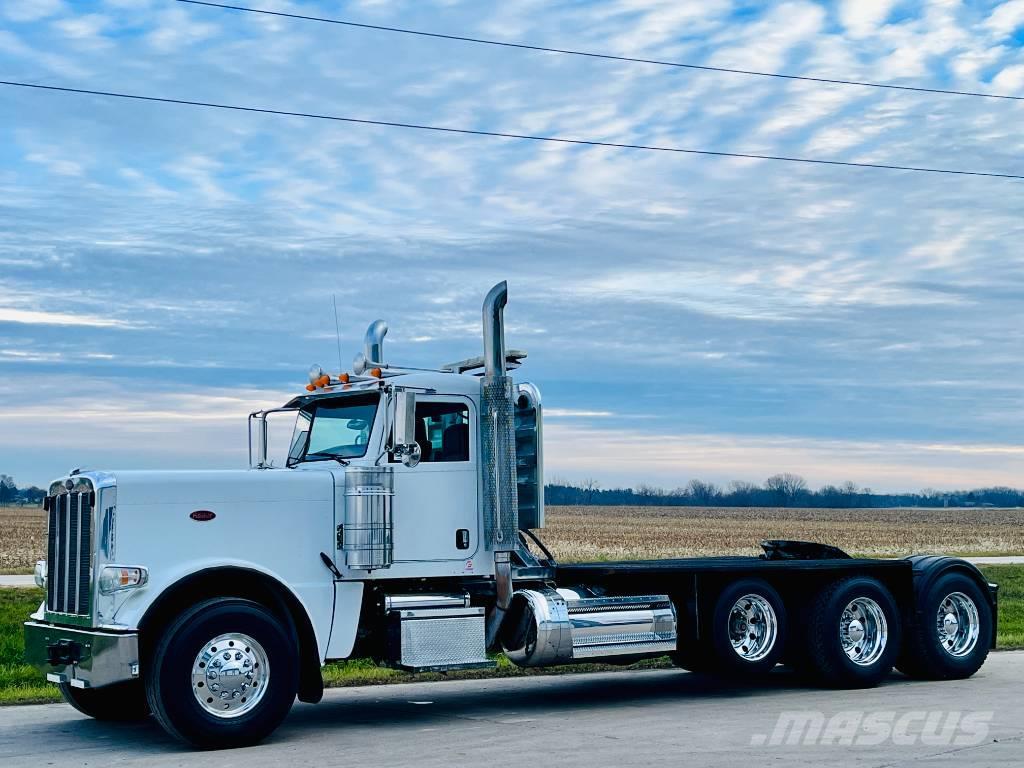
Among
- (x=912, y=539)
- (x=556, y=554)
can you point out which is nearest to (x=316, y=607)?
(x=556, y=554)

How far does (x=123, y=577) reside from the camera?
10.3 m

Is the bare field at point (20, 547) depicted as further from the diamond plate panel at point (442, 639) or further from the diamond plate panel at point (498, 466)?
the diamond plate panel at point (442, 639)

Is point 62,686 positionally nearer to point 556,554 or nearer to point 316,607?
point 316,607

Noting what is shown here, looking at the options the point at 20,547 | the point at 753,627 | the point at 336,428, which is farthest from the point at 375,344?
the point at 20,547

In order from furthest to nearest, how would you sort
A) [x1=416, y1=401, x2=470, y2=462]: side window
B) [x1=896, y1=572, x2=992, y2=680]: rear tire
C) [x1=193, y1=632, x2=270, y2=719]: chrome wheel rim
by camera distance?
[x1=896, y1=572, x2=992, y2=680]: rear tire < [x1=416, y1=401, x2=470, y2=462]: side window < [x1=193, y1=632, x2=270, y2=719]: chrome wheel rim

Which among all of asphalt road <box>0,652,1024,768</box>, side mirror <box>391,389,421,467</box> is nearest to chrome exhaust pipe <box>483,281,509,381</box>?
side mirror <box>391,389,421,467</box>

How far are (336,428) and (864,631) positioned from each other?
6116mm

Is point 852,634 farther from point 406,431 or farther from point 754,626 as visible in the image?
point 406,431

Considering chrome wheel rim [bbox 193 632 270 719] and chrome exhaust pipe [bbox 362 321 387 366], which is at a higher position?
chrome exhaust pipe [bbox 362 321 387 366]

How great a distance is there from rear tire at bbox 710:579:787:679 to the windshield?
3998 millimetres

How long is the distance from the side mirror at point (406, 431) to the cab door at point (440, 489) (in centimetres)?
18

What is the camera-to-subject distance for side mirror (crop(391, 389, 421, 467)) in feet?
37.9

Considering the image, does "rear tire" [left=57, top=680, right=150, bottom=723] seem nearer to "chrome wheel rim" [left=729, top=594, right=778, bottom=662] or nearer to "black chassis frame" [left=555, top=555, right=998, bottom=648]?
"black chassis frame" [left=555, top=555, right=998, bottom=648]

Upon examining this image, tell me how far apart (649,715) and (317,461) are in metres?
3.70
